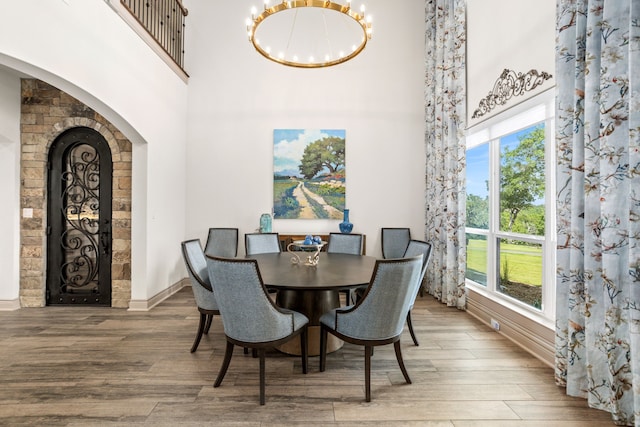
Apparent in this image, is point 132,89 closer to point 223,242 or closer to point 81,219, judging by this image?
point 81,219

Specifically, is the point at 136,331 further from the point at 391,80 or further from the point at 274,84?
the point at 391,80

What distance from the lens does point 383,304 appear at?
2172 millimetres

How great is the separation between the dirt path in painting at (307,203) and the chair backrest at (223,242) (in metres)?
1.17

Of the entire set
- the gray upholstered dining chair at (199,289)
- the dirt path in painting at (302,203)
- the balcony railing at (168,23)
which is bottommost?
the gray upholstered dining chair at (199,289)

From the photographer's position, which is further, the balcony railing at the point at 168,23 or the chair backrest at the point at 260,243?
the balcony railing at the point at 168,23

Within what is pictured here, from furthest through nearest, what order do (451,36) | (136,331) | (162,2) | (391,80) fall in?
(391,80) → (162,2) → (451,36) → (136,331)

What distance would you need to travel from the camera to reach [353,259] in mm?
3482

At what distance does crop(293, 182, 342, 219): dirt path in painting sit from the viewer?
5457mm

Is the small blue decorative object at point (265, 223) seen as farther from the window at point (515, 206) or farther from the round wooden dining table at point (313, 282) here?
the window at point (515, 206)

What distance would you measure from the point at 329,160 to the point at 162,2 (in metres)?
3.51

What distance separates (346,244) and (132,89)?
3254 mm

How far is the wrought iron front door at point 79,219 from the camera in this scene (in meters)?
4.22

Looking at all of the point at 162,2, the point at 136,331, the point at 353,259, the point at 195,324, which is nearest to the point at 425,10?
the point at 162,2

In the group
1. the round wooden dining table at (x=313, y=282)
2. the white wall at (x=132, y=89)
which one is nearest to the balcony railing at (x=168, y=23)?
the white wall at (x=132, y=89)
